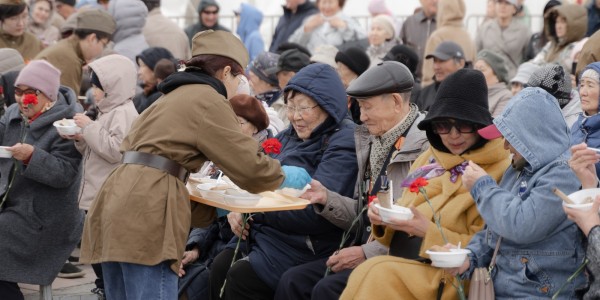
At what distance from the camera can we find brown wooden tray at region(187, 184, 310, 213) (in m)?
5.43

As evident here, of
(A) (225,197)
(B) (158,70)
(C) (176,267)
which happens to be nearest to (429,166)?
(A) (225,197)

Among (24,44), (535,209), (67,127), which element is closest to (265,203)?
(535,209)

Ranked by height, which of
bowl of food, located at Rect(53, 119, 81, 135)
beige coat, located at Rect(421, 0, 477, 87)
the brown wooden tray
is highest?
the brown wooden tray

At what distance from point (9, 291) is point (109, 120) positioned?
144 centimetres

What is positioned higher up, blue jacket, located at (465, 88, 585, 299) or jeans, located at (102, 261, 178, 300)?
blue jacket, located at (465, 88, 585, 299)

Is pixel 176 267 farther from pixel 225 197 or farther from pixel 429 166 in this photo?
pixel 429 166

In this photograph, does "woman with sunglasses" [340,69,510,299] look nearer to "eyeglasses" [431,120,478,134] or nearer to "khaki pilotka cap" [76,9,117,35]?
"eyeglasses" [431,120,478,134]

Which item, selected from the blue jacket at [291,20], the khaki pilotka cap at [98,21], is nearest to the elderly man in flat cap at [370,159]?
the khaki pilotka cap at [98,21]

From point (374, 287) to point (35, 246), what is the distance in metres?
3.30

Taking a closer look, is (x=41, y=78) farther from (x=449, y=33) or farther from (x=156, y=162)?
(x=449, y=33)

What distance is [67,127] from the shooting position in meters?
7.16

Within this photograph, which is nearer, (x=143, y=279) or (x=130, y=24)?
(x=143, y=279)

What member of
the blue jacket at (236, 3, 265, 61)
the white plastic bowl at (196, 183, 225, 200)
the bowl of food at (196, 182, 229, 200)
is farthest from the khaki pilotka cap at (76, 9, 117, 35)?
the white plastic bowl at (196, 183, 225, 200)

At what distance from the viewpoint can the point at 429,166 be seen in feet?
18.3
